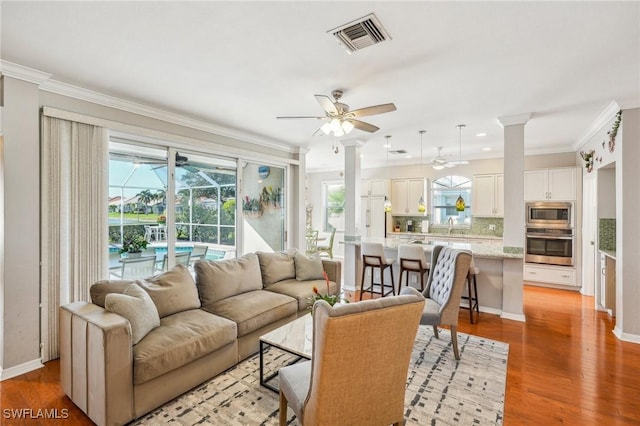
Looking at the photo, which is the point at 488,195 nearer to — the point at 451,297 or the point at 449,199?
the point at 449,199

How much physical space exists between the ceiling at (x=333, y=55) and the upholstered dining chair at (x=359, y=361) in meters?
1.81

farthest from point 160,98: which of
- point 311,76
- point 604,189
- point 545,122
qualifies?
point 604,189

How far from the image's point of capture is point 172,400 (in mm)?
2346

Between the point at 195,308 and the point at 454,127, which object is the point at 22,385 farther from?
the point at 454,127

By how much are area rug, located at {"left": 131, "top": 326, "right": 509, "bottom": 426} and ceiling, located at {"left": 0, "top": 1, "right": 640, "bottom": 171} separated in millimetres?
2720

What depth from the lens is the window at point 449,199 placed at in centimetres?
715

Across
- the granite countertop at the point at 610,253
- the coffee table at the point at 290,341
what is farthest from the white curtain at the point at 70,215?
the granite countertop at the point at 610,253

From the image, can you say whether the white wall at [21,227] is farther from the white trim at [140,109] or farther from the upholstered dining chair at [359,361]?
the upholstered dining chair at [359,361]

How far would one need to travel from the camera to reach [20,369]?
9.00 feet

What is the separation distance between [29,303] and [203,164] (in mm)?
2556

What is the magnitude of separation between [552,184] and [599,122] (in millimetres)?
1791

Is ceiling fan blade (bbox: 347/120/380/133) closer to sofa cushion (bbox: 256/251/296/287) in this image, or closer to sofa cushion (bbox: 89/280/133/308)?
sofa cushion (bbox: 256/251/296/287)

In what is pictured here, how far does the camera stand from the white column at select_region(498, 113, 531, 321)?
13.5 feet

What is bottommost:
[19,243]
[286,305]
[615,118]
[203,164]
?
[286,305]
